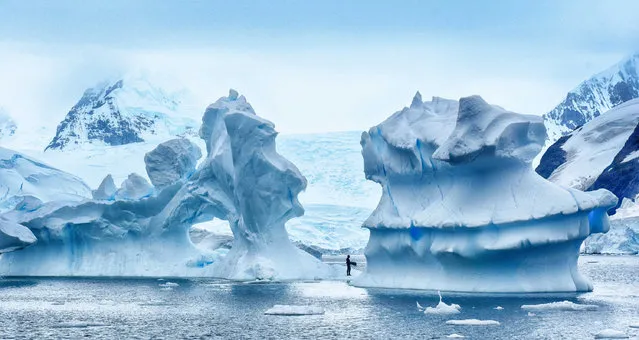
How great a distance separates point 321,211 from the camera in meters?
71.2

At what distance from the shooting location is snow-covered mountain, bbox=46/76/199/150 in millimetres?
120050

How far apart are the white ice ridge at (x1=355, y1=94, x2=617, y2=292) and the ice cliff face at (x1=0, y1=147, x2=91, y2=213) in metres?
35.1

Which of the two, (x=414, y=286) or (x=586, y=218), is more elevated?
(x=586, y=218)

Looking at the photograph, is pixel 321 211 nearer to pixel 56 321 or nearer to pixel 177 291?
pixel 177 291

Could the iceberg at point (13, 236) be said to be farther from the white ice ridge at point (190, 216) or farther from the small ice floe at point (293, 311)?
the small ice floe at point (293, 311)

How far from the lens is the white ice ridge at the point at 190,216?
109 feet

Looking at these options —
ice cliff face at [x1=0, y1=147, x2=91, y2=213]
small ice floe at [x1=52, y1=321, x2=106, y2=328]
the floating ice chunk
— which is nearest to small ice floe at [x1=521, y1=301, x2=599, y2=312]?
small ice floe at [x1=52, y1=321, x2=106, y2=328]

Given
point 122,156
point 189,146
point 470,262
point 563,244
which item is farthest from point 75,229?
point 122,156

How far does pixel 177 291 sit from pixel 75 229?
9.67 m

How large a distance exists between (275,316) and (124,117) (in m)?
132

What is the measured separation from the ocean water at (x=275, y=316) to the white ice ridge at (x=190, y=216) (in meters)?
2.87

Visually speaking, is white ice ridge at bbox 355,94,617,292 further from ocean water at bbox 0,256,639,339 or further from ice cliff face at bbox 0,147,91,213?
ice cliff face at bbox 0,147,91,213

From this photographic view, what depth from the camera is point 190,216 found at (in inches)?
1435

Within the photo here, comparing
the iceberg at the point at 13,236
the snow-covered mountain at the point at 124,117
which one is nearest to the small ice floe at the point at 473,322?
the iceberg at the point at 13,236
